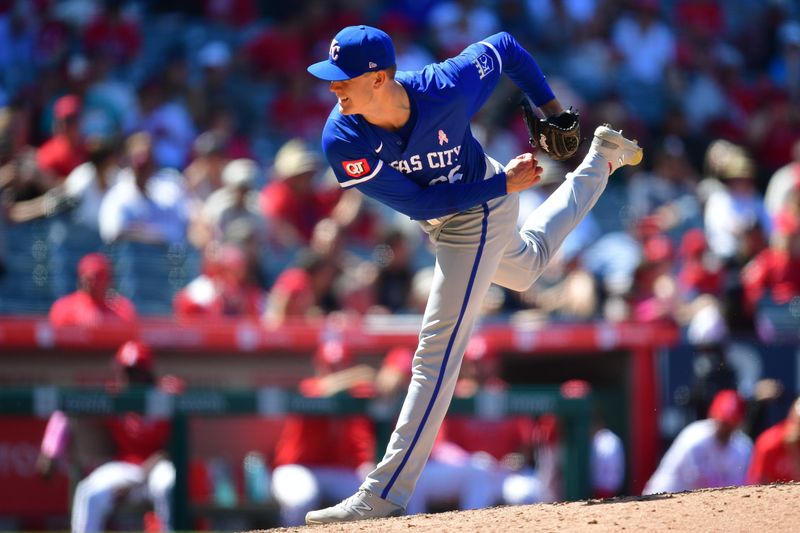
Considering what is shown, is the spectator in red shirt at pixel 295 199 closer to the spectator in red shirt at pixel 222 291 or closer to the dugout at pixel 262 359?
the spectator in red shirt at pixel 222 291

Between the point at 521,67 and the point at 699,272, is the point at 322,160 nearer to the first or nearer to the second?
the point at 699,272

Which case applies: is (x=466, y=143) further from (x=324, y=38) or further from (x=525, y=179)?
(x=324, y=38)

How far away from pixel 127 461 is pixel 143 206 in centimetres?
199

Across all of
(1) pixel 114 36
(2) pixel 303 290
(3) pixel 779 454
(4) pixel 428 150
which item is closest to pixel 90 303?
(2) pixel 303 290

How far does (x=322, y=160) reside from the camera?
10.0 meters

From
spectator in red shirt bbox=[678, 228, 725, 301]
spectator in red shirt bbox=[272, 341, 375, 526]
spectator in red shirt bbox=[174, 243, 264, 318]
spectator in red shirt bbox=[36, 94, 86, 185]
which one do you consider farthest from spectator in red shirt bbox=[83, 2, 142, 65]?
spectator in red shirt bbox=[678, 228, 725, 301]

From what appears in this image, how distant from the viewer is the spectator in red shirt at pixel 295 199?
884 centimetres

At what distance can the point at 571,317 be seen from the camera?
809 cm

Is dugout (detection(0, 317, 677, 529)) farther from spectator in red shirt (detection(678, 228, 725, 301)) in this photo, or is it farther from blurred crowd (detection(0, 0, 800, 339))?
spectator in red shirt (detection(678, 228, 725, 301))

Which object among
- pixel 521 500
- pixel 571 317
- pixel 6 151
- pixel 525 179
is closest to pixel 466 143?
pixel 525 179

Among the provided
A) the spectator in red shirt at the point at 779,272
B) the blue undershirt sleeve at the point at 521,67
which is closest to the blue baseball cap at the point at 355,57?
the blue undershirt sleeve at the point at 521,67

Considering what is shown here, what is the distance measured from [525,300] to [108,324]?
2925 millimetres

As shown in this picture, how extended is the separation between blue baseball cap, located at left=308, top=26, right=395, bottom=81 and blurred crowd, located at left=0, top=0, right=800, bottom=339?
135 inches

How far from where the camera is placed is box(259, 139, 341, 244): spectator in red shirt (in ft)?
29.0
